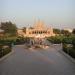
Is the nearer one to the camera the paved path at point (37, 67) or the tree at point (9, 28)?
the paved path at point (37, 67)

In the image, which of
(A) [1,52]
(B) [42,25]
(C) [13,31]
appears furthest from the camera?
(B) [42,25]

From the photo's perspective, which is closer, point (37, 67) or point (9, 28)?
point (37, 67)

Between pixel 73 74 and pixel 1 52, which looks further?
pixel 1 52

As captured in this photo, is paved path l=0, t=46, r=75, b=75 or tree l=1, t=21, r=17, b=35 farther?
tree l=1, t=21, r=17, b=35

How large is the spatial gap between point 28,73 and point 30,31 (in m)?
86.2

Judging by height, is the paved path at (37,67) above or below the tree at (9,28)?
below

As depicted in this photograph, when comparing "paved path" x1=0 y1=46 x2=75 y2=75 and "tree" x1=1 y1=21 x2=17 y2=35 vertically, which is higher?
"tree" x1=1 y1=21 x2=17 y2=35

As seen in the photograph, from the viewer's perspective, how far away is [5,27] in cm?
7025

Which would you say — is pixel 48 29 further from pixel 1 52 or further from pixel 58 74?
pixel 58 74

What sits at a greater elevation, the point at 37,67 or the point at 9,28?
the point at 9,28

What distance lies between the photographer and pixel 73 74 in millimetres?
8727

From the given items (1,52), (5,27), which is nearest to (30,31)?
(5,27)

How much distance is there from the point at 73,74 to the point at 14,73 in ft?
6.40

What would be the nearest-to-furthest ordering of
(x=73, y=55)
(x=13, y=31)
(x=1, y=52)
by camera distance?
(x=73, y=55) → (x=1, y=52) → (x=13, y=31)
